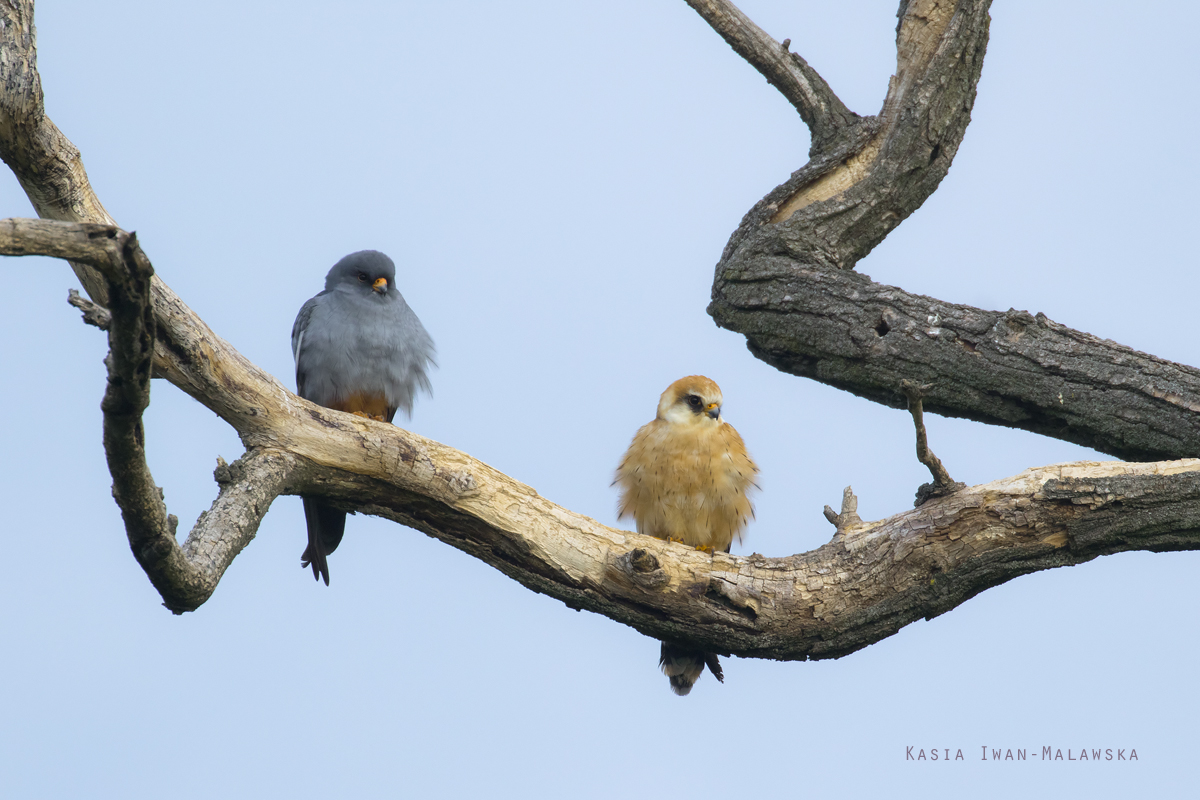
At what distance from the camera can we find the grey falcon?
4957 millimetres

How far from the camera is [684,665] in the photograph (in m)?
4.53

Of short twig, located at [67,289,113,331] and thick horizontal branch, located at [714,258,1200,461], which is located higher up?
thick horizontal branch, located at [714,258,1200,461]

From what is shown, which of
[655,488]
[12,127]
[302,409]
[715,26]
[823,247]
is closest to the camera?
[12,127]

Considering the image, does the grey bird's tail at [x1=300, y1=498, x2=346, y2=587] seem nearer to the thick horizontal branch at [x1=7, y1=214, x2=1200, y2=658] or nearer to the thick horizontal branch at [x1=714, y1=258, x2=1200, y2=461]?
the thick horizontal branch at [x1=7, y1=214, x2=1200, y2=658]

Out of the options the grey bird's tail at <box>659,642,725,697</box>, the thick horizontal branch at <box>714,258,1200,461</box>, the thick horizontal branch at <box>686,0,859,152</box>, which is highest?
the thick horizontal branch at <box>686,0,859,152</box>

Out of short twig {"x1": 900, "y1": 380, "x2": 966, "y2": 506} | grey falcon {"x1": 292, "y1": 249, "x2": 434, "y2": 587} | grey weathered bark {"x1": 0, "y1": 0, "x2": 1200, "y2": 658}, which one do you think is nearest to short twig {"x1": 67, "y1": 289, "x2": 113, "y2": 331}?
grey weathered bark {"x1": 0, "y1": 0, "x2": 1200, "y2": 658}

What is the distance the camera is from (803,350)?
509 cm

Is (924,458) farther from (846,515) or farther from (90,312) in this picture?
(90,312)

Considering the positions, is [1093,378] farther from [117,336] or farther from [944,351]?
[117,336]

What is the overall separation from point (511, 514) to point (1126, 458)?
9.53ft

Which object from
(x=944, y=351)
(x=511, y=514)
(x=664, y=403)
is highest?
(x=944, y=351)

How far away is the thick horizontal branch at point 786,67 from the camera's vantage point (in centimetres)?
570

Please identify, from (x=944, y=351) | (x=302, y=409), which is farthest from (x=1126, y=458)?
(x=302, y=409)

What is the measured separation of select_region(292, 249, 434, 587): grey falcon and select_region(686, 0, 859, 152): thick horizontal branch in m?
2.40
